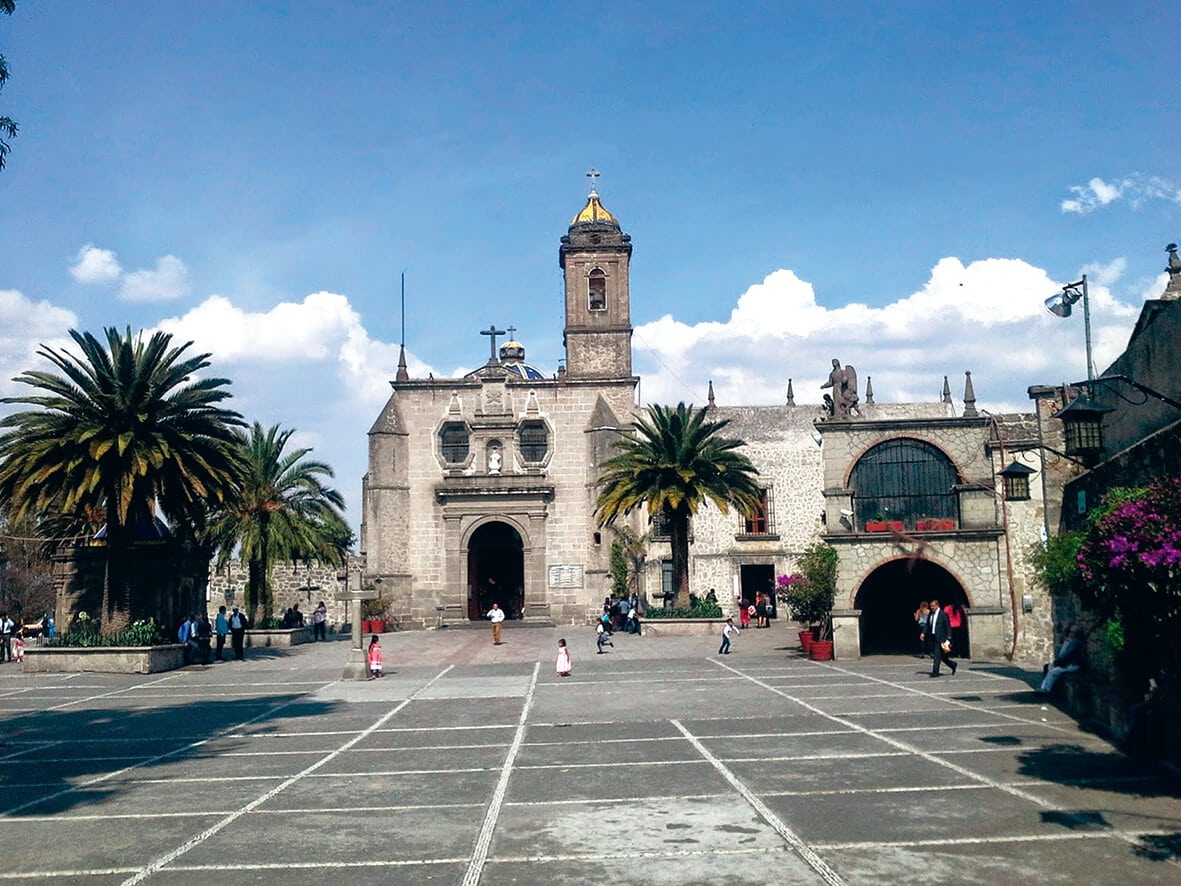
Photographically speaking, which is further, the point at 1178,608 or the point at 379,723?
the point at 379,723

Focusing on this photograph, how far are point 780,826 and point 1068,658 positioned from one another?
8967 mm

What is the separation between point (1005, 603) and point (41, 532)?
3016 centimetres

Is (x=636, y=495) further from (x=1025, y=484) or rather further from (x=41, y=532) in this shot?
(x=41, y=532)

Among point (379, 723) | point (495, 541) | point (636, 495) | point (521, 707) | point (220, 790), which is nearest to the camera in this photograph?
point (220, 790)

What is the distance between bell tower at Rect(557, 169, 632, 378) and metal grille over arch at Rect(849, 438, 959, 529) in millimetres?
19881

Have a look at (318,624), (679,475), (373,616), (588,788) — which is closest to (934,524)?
(679,475)

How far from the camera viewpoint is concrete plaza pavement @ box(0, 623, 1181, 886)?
781cm

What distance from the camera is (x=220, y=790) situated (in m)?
11.0

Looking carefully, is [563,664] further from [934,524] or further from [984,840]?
[984,840]

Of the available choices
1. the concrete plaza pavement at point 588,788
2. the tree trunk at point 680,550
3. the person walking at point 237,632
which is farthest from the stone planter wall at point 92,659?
the tree trunk at point 680,550

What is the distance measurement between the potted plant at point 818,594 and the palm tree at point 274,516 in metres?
17.2

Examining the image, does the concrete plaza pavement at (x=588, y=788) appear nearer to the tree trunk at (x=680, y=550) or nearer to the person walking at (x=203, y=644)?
the person walking at (x=203, y=644)

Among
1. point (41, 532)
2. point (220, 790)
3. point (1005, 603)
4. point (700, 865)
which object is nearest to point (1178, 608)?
point (700, 865)

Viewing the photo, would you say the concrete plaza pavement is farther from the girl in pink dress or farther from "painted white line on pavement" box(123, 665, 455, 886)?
the girl in pink dress
